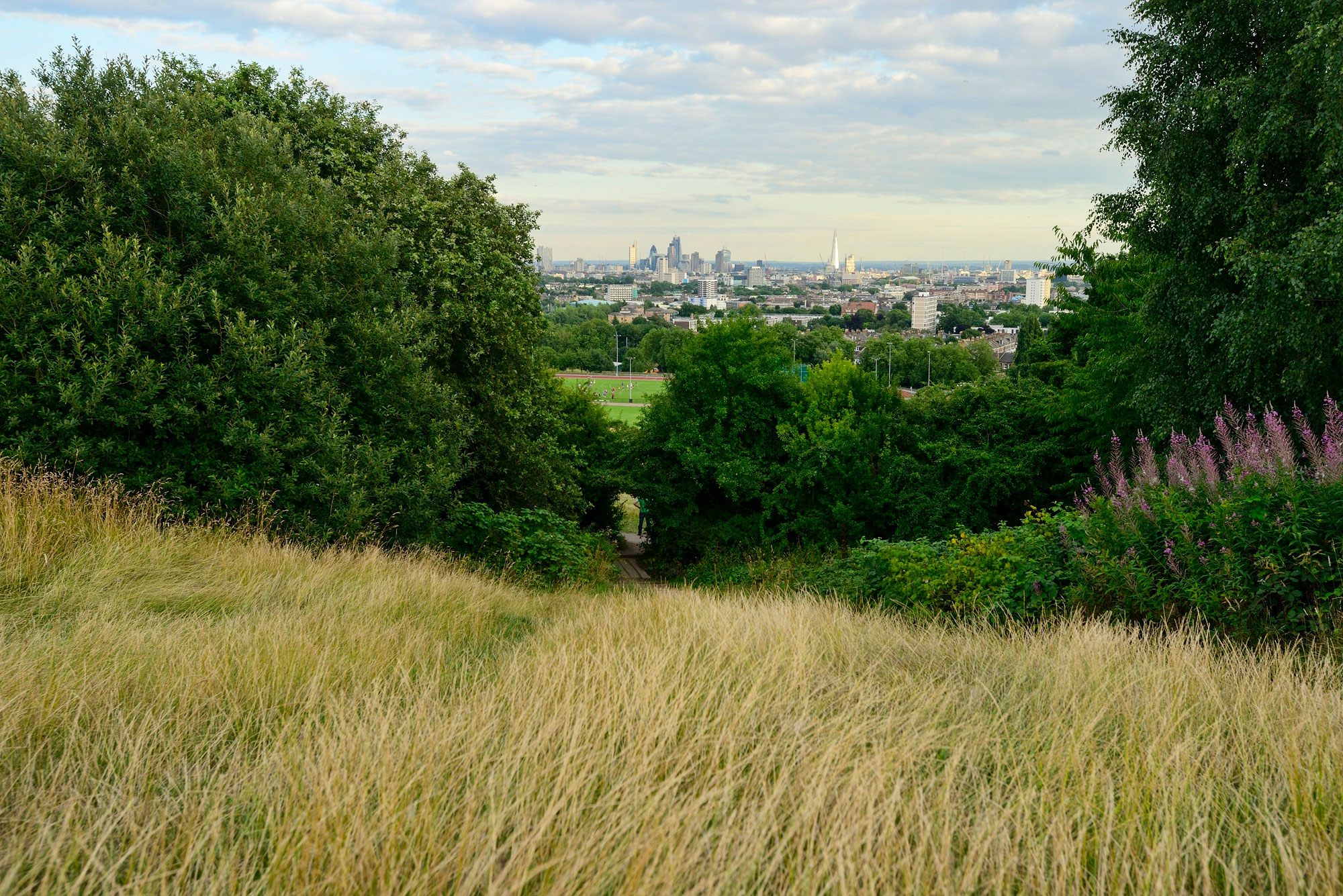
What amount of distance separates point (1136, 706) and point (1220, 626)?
210cm

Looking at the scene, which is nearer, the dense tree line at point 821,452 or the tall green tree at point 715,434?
the dense tree line at point 821,452

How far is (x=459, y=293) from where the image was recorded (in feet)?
49.3

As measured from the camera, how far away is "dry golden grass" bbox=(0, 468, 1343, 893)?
2.31m

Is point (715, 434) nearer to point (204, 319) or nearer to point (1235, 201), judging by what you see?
point (1235, 201)

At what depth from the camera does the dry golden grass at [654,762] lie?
7.58 feet

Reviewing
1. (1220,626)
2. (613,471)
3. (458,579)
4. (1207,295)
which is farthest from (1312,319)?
→ (613,471)

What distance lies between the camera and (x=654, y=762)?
9.50 feet

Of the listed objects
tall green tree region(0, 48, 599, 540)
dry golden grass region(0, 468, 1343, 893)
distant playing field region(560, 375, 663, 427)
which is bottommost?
distant playing field region(560, 375, 663, 427)

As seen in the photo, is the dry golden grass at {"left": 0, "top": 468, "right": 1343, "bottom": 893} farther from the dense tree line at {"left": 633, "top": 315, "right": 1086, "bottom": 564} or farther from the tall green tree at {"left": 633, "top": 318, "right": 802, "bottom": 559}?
the tall green tree at {"left": 633, "top": 318, "right": 802, "bottom": 559}

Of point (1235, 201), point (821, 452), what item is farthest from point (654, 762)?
point (821, 452)

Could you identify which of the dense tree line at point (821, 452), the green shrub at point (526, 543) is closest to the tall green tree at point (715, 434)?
the dense tree line at point (821, 452)

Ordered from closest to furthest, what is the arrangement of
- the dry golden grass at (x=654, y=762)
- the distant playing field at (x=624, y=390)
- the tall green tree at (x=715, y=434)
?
the dry golden grass at (x=654, y=762), the tall green tree at (x=715, y=434), the distant playing field at (x=624, y=390)

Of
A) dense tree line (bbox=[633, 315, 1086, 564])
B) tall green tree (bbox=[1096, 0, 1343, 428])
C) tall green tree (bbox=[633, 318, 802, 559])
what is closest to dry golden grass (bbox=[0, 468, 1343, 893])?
tall green tree (bbox=[1096, 0, 1343, 428])

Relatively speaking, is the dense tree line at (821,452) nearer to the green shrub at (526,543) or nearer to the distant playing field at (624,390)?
Answer: the green shrub at (526,543)
